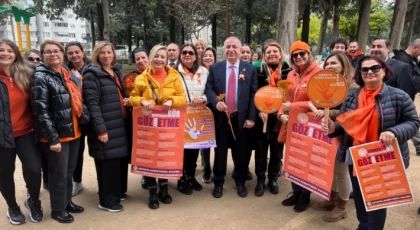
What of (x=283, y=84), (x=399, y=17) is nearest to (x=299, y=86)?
(x=283, y=84)

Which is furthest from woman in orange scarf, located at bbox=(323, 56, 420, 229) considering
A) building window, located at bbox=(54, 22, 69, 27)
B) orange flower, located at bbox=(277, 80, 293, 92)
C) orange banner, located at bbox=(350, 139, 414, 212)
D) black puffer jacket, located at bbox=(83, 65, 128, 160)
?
building window, located at bbox=(54, 22, 69, 27)

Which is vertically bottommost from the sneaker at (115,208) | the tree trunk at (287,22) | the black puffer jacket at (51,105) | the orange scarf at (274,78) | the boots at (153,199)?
the sneaker at (115,208)

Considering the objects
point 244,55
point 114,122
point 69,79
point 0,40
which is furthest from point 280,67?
point 0,40

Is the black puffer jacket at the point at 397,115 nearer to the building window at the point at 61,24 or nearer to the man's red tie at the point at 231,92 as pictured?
the man's red tie at the point at 231,92

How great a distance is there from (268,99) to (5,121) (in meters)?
2.85

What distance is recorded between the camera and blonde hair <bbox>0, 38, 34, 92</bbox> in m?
3.30

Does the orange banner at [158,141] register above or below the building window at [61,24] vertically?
below

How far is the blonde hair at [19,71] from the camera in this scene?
3303 millimetres

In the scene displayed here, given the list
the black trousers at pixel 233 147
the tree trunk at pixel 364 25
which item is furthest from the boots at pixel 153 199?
the tree trunk at pixel 364 25

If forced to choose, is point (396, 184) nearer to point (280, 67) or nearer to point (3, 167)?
point (280, 67)

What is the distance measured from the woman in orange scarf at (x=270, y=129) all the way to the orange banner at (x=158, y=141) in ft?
3.45

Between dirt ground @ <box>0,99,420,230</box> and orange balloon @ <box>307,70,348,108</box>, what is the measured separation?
1.45 meters

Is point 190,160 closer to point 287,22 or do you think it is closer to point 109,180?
point 109,180

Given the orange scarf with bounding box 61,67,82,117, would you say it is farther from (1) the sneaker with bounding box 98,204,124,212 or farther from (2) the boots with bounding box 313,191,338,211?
(2) the boots with bounding box 313,191,338,211
